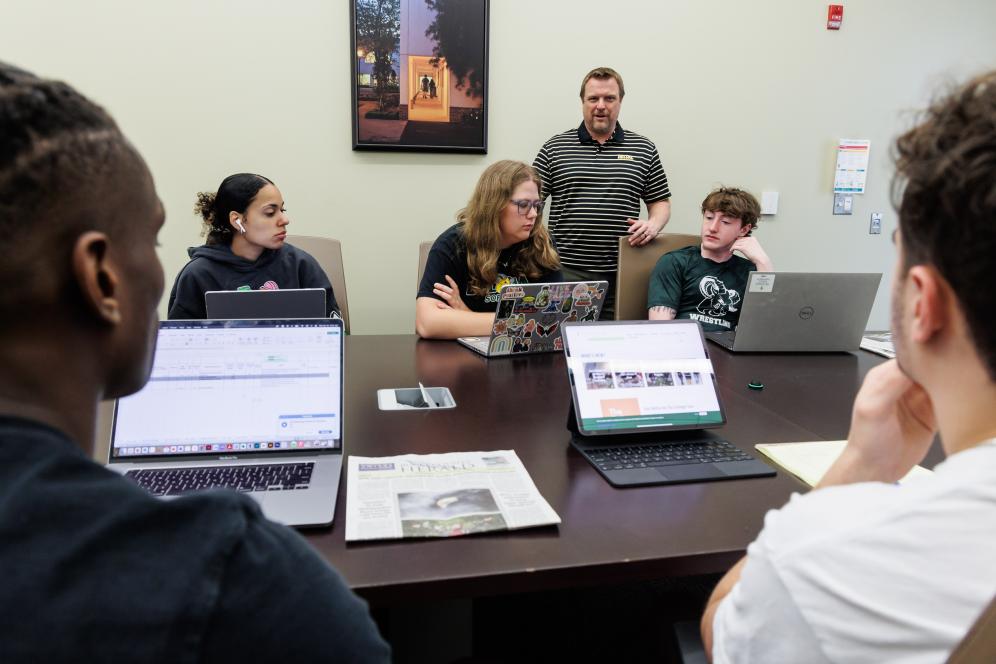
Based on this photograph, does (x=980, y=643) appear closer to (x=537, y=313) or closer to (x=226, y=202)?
(x=537, y=313)

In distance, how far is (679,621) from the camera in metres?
0.94

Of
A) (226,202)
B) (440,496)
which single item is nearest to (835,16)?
(226,202)

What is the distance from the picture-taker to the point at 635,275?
2742mm

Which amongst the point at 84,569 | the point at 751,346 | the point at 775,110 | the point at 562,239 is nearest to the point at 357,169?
the point at 562,239

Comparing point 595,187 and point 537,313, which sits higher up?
point 595,187

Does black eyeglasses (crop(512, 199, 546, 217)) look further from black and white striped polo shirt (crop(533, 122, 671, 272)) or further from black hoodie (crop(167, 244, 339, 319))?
black and white striped polo shirt (crop(533, 122, 671, 272))

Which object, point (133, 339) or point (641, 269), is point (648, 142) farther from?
point (133, 339)

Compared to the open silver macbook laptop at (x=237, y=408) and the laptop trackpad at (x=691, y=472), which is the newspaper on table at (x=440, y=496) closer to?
the open silver macbook laptop at (x=237, y=408)

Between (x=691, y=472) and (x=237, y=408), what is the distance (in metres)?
0.80

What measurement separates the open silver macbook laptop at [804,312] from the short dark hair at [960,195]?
1351 millimetres

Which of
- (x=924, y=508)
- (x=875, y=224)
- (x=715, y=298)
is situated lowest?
(x=715, y=298)

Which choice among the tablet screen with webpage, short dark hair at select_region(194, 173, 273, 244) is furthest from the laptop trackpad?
short dark hair at select_region(194, 173, 273, 244)

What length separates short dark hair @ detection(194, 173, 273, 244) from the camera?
2383 mm

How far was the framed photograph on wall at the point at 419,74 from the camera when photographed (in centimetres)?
311
